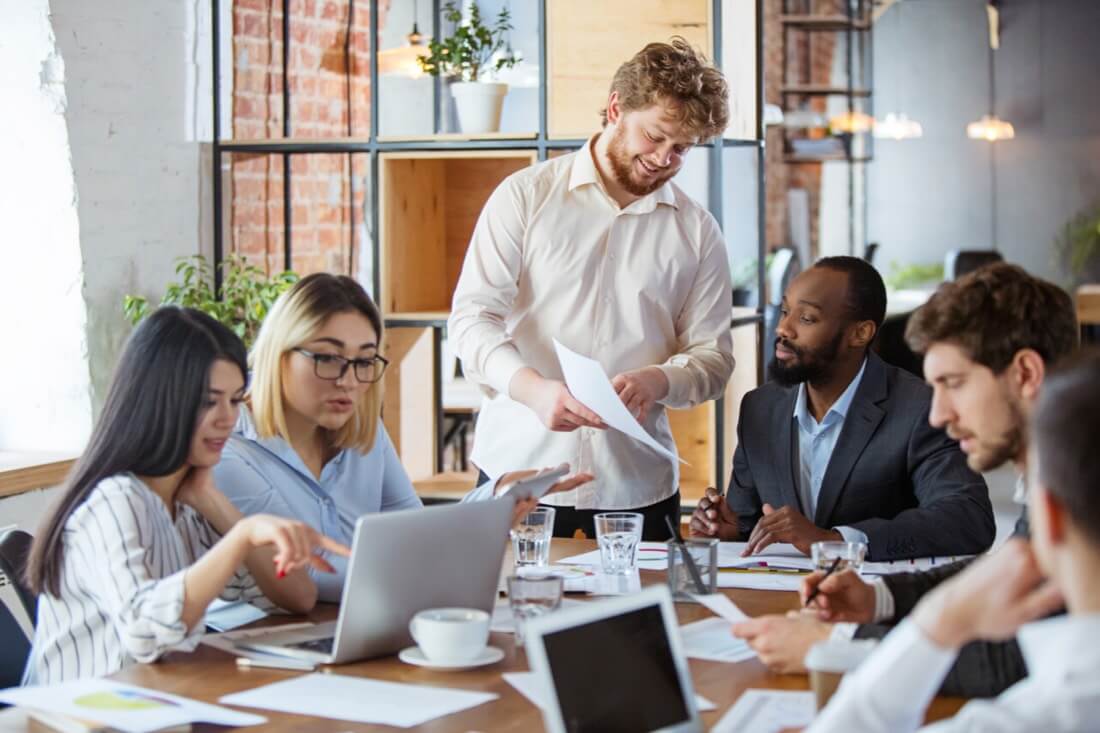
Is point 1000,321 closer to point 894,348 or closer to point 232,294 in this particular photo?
point 232,294

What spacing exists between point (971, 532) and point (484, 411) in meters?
1.07

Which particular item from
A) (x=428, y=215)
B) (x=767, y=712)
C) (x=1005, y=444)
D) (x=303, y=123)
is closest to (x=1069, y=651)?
(x=767, y=712)

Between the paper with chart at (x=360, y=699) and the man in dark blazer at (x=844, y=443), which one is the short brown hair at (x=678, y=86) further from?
the paper with chart at (x=360, y=699)

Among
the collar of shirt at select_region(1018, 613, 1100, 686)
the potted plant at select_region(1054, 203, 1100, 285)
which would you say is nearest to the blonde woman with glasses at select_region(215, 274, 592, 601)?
the collar of shirt at select_region(1018, 613, 1100, 686)

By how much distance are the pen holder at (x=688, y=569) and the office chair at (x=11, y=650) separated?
3.21 feet

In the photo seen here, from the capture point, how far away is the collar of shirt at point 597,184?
3.04m

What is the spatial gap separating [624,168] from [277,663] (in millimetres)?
1464

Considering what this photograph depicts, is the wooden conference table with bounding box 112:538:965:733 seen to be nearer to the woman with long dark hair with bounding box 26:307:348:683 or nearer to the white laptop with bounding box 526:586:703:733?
the woman with long dark hair with bounding box 26:307:348:683

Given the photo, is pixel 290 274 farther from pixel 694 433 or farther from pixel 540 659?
pixel 540 659

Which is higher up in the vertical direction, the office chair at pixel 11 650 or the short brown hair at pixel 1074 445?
the short brown hair at pixel 1074 445

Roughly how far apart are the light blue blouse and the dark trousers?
59cm

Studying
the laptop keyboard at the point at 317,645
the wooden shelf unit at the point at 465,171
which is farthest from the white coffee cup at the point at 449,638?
the wooden shelf unit at the point at 465,171

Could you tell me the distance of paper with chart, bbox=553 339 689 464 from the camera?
2.47 m

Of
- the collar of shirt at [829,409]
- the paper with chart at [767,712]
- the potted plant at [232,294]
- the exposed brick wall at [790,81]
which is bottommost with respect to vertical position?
the paper with chart at [767,712]
